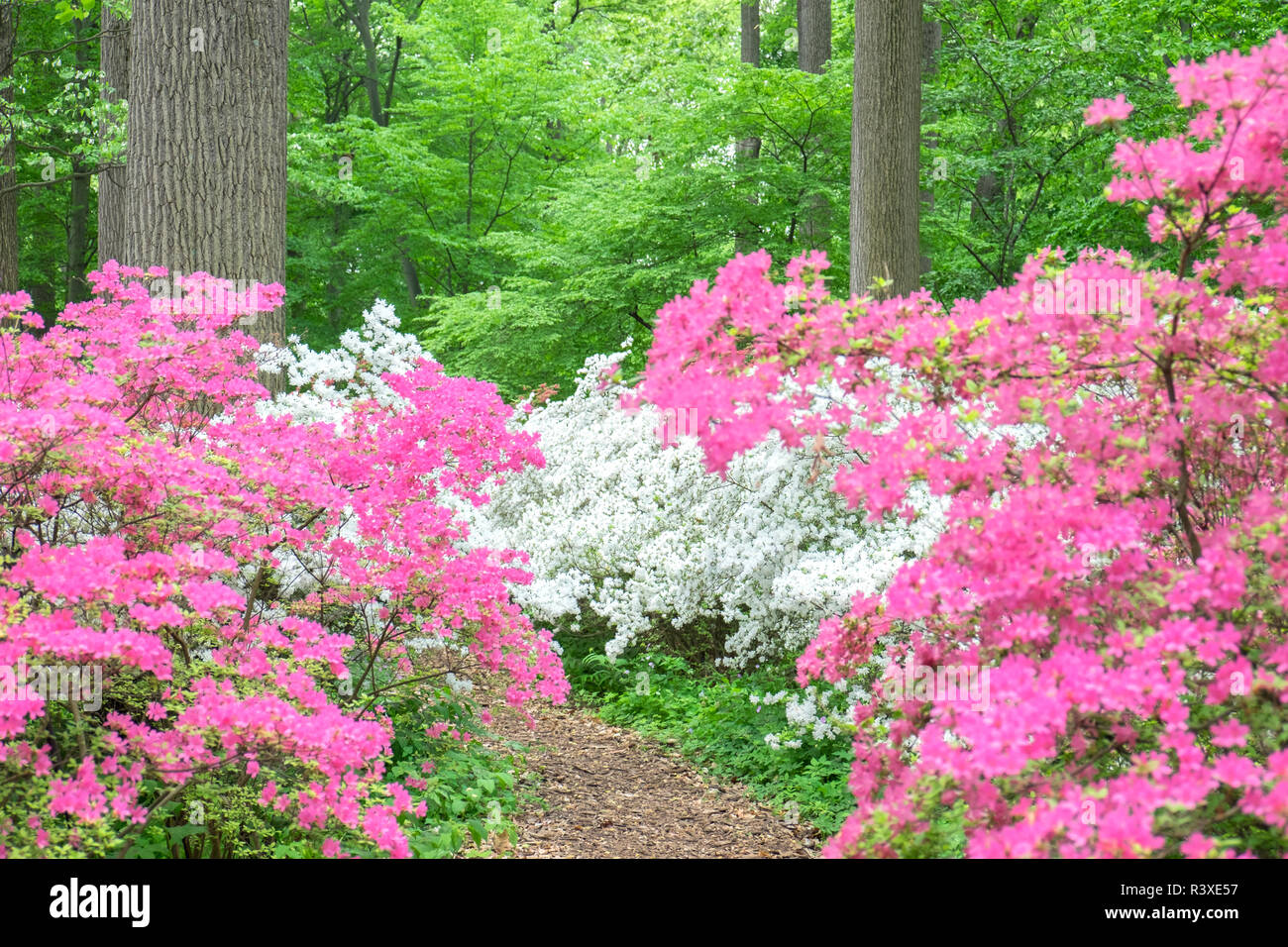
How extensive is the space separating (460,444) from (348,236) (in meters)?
11.4

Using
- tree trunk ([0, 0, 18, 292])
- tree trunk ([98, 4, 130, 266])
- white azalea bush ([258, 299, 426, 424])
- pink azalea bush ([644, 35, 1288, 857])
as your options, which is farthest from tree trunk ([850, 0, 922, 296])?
tree trunk ([0, 0, 18, 292])

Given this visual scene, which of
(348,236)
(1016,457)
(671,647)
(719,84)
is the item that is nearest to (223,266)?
(671,647)

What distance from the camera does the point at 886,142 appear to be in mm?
7266

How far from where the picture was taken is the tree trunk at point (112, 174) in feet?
29.2

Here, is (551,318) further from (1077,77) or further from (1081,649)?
(1081,649)

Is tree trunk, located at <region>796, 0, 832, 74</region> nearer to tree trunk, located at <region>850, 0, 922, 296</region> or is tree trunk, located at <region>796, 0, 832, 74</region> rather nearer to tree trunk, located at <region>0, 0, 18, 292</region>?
tree trunk, located at <region>850, 0, 922, 296</region>

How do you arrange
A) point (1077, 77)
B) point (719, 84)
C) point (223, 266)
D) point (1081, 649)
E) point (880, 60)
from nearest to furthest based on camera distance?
point (1081, 649) → point (223, 266) → point (880, 60) → point (1077, 77) → point (719, 84)

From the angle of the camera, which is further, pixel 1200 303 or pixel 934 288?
pixel 934 288

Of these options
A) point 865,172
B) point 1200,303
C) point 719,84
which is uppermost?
point 719,84

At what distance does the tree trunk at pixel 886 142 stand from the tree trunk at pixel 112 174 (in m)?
6.08

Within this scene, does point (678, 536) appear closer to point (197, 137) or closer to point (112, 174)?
point (197, 137)

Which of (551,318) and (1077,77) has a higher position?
(1077,77)

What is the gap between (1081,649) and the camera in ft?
6.80

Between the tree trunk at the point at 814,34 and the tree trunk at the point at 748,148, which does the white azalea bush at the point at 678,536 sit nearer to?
the tree trunk at the point at 748,148
